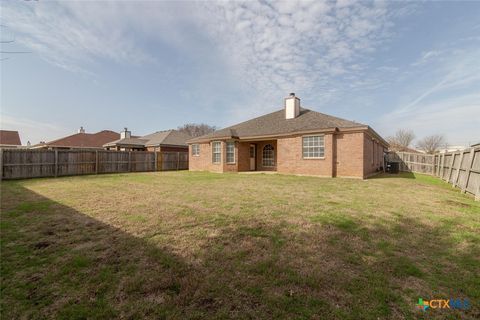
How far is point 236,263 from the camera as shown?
3238 millimetres

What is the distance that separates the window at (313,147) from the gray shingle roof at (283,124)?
0.75 metres

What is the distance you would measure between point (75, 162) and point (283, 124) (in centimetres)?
1681

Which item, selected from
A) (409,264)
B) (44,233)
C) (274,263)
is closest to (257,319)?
(274,263)

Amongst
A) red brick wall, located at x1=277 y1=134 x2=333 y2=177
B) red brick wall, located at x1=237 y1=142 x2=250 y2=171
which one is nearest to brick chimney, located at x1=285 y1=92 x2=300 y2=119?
red brick wall, located at x1=277 y1=134 x2=333 y2=177

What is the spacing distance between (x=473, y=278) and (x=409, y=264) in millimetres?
678

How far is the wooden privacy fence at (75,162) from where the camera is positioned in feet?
45.2

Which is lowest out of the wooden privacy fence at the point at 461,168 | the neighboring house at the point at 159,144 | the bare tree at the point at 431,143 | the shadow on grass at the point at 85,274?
the shadow on grass at the point at 85,274

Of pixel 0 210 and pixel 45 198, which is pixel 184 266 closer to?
pixel 0 210

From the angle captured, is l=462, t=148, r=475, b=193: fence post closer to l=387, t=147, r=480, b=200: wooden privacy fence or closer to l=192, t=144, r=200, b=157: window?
l=387, t=147, r=480, b=200: wooden privacy fence

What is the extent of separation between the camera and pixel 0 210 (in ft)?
19.6

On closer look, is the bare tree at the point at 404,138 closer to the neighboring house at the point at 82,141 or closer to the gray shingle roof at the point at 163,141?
the gray shingle roof at the point at 163,141

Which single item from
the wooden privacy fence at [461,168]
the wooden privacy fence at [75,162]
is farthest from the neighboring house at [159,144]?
the wooden privacy fence at [461,168]

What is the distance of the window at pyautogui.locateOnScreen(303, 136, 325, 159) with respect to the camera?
48.7 ft

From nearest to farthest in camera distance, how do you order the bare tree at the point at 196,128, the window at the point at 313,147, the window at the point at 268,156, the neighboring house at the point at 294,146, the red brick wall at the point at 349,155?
the red brick wall at the point at 349,155 → the neighboring house at the point at 294,146 → the window at the point at 313,147 → the window at the point at 268,156 → the bare tree at the point at 196,128
